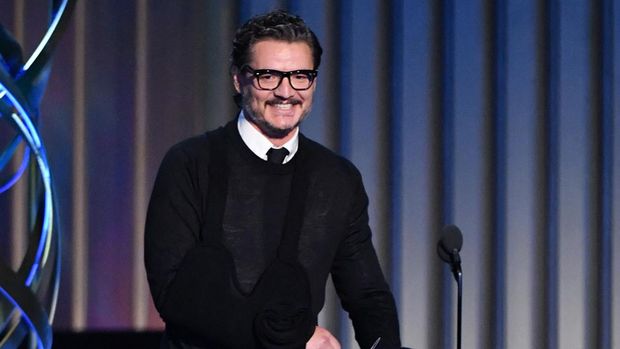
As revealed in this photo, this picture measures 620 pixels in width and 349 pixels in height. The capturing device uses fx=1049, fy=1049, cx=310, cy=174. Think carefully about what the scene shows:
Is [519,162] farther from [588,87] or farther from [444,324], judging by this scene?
[444,324]

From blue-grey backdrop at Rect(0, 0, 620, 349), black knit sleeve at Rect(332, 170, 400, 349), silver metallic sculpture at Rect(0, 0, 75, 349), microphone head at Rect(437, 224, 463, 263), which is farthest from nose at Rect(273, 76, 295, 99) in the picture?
blue-grey backdrop at Rect(0, 0, 620, 349)

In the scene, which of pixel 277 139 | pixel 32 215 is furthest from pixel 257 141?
pixel 32 215

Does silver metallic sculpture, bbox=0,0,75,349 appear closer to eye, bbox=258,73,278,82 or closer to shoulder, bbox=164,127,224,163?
shoulder, bbox=164,127,224,163

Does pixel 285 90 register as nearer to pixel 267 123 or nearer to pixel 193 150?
pixel 267 123

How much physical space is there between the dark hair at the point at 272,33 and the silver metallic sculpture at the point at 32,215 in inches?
40.1

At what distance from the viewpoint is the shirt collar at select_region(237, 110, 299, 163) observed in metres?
1.72

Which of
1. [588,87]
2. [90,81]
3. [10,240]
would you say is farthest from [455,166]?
[10,240]

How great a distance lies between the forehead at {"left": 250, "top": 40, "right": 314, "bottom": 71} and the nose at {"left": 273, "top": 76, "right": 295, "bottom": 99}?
0.08 feet

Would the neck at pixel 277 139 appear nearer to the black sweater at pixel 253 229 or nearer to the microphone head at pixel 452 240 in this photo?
the black sweater at pixel 253 229

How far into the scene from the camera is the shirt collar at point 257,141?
1.72m

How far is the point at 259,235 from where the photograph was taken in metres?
1.68

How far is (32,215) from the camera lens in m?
2.79

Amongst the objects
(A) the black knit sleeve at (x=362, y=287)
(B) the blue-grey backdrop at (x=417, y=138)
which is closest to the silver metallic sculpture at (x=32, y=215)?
(B) the blue-grey backdrop at (x=417, y=138)

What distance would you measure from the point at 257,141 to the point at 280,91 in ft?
0.48
